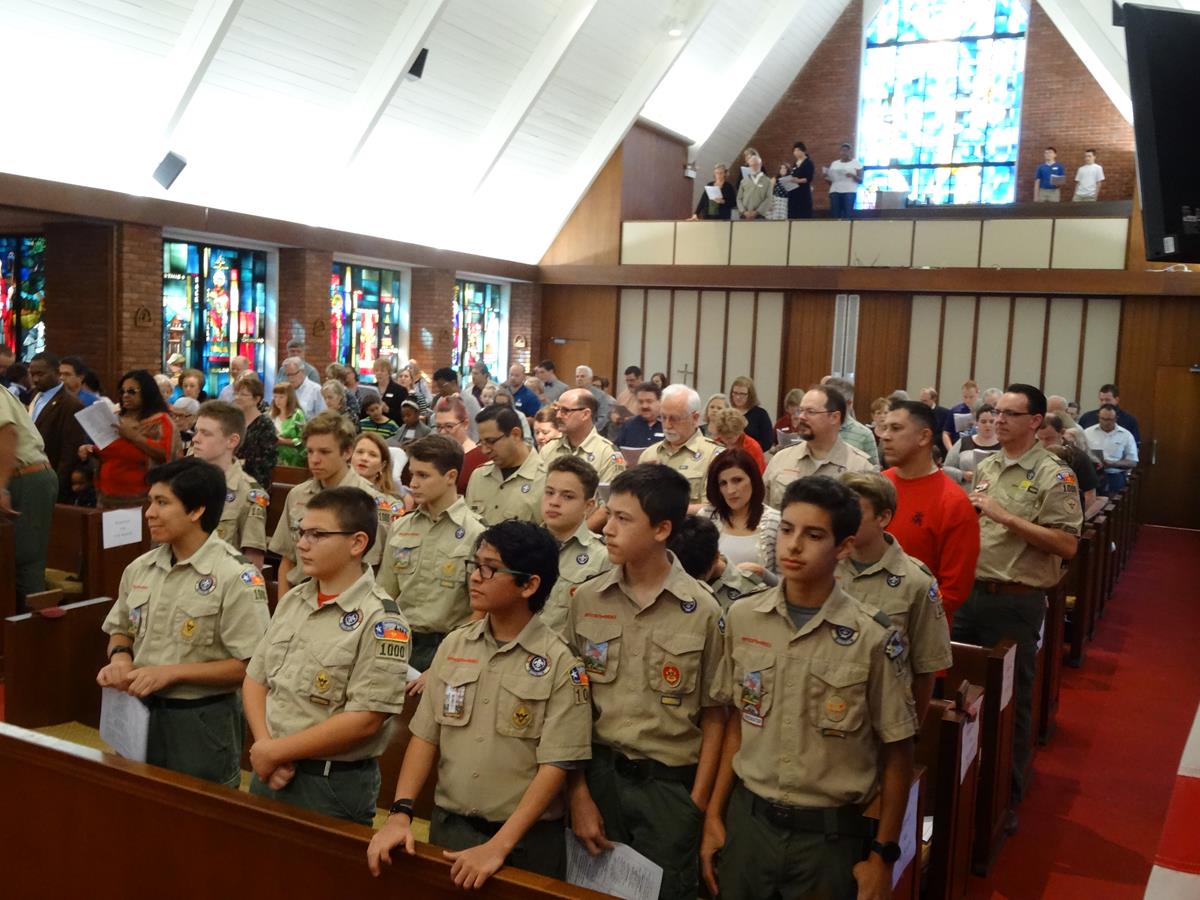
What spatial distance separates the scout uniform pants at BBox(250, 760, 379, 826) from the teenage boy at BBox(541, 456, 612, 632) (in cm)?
104

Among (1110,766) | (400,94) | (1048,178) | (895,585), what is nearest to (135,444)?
(895,585)

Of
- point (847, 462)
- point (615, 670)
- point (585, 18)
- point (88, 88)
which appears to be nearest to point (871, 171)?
point (585, 18)

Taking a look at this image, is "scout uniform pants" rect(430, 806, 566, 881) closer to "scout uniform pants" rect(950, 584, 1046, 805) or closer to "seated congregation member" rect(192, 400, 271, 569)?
"seated congregation member" rect(192, 400, 271, 569)

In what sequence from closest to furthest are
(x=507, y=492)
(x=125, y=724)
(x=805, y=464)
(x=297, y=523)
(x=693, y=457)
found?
(x=125, y=724), (x=297, y=523), (x=507, y=492), (x=805, y=464), (x=693, y=457)

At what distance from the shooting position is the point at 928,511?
12.4 feet

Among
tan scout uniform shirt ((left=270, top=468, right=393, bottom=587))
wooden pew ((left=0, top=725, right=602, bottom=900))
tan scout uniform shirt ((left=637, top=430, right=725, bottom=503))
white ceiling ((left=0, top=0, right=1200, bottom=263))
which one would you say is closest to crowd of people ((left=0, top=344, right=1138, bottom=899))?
wooden pew ((left=0, top=725, right=602, bottom=900))

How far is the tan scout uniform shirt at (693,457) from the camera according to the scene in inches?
209

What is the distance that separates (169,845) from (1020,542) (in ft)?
11.2

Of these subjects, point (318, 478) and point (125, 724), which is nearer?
point (125, 724)

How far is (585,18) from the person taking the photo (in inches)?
502

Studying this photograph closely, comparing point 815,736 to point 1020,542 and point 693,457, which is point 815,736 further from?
point 693,457

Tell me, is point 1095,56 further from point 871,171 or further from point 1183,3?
point 1183,3

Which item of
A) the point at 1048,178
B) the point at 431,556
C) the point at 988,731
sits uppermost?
the point at 1048,178

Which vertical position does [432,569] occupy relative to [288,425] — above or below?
below
